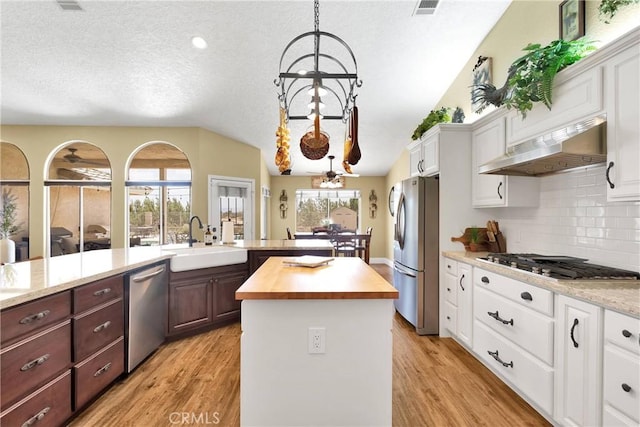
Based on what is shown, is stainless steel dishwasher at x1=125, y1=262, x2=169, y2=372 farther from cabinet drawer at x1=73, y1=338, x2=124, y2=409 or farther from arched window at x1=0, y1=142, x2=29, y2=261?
arched window at x1=0, y1=142, x2=29, y2=261

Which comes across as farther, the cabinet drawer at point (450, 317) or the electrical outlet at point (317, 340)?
the cabinet drawer at point (450, 317)

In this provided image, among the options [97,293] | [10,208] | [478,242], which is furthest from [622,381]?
[10,208]

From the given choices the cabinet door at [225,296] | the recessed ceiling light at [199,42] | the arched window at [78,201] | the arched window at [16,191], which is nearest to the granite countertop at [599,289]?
the cabinet door at [225,296]

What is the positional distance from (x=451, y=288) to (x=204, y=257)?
255 cm

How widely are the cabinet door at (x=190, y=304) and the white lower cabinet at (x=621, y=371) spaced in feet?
9.96

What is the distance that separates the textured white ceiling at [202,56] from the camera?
115 inches

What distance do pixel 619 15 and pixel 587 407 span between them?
7.50 feet

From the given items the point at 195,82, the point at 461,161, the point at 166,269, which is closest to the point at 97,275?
the point at 166,269

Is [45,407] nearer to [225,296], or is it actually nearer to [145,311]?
[145,311]

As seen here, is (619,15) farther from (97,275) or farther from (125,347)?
(125,347)

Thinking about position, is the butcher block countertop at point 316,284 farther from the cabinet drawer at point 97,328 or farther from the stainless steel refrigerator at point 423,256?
the stainless steel refrigerator at point 423,256

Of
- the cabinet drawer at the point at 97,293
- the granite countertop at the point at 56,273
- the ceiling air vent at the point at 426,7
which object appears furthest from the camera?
the ceiling air vent at the point at 426,7

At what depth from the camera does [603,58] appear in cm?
161

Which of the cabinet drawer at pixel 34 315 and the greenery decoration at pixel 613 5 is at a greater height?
the greenery decoration at pixel 613 5
